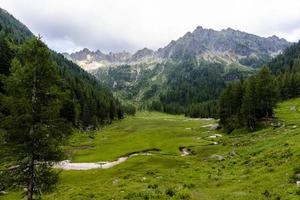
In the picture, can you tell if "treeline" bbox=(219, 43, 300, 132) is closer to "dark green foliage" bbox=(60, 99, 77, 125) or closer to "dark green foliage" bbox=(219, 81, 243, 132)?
"dark green foliage" bbox=(219, 81, 243, 132)

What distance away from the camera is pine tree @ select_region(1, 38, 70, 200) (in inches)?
1069

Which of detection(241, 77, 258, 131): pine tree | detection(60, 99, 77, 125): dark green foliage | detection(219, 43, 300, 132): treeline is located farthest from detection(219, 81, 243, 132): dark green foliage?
detection(60, 99, 77, 125): dark green foliage

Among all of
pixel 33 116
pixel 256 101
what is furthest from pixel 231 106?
pixel 33 116

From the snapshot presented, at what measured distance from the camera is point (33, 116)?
1080 inches

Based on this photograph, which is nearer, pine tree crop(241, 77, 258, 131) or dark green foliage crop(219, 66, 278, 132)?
pine tree crop(241, 77, 258, 131)

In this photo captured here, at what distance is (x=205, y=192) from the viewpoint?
1171 inches

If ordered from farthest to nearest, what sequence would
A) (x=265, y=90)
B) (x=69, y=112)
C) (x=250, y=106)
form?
(x=69, y=112) < (x=265, y=90) < (x=250, y=106)

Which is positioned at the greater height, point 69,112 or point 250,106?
point 250,106

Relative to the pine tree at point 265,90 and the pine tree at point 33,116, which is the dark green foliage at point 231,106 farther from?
the pine tree at point 33,116

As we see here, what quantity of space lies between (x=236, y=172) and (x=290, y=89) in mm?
135453

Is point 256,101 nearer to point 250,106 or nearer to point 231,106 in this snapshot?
point 250,106

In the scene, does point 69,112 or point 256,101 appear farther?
point 69,112

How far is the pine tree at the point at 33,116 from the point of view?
27141 mm

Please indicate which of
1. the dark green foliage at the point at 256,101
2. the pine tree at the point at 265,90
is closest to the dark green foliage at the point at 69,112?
the dark green foliage at the point at 256,101
